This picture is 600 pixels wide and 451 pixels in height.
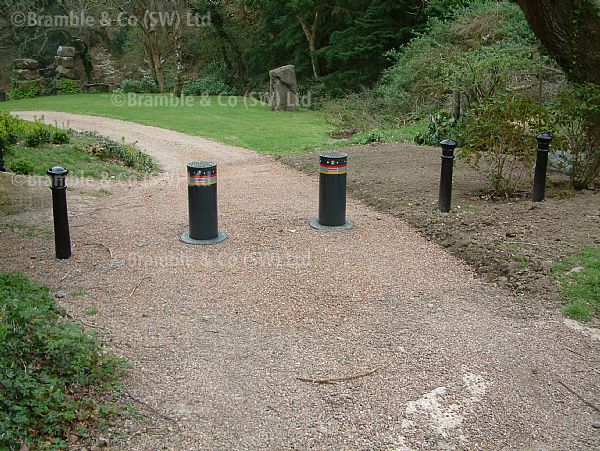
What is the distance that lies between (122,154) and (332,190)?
652cm

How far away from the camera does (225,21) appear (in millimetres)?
32500

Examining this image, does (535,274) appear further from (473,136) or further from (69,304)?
(69,304)

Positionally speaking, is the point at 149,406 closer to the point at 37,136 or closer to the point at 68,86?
the point at 37,136

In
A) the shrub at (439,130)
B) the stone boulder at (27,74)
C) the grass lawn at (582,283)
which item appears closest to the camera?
the grass lawn at (582,283)

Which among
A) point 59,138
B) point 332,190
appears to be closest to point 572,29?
point 332,190

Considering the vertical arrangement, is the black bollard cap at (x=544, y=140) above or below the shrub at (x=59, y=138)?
above

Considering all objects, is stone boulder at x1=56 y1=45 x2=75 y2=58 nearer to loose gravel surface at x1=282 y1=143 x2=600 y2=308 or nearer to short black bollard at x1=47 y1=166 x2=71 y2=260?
loose gravel surface at x1=282 y1=143 x2=600 y2=308

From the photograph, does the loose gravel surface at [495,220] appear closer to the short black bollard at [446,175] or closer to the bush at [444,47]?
the short black bollard at [446,175]

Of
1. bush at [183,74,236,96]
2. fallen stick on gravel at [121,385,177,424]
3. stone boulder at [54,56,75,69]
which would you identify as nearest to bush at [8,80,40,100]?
stone boulder at [54,56,75,69]

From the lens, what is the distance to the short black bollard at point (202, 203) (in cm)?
738

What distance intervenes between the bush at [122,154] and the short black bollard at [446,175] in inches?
255

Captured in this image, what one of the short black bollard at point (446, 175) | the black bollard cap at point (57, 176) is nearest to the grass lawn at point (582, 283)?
the short black bollard at point (446, 175)

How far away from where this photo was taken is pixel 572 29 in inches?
356

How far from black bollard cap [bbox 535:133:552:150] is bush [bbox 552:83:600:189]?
367mm
